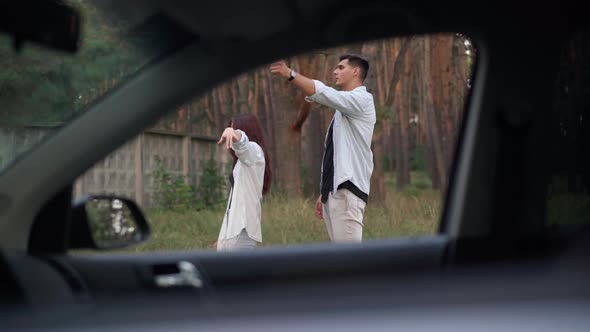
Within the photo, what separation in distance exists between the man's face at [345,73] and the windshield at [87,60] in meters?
2.04

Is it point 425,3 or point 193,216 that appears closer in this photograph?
point 425,3

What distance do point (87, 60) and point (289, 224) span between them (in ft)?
20.0

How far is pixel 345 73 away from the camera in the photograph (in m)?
5.73

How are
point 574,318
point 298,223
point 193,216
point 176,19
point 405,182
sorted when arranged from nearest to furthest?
point 574,318 < point 176,19 < point 298,223 < point 193,216 < point 405,182

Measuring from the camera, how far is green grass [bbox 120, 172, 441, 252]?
24.2ft

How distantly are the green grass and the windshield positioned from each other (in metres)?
2.74

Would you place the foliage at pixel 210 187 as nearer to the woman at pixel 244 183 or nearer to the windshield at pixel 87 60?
the woman at pixel 244 183

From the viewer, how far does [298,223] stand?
847 cm

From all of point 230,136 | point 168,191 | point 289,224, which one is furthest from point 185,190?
point 230,136

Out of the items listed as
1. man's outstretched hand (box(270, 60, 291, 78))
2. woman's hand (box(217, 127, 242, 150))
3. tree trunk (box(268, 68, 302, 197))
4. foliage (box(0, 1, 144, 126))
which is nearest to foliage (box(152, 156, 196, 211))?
tree trunk (box(268, 68, 302, 197))

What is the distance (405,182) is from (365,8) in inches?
1409

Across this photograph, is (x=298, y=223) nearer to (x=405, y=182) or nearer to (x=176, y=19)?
(x=176, y=19)

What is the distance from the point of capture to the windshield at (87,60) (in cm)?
173

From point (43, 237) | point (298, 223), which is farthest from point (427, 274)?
point (298, 223)
